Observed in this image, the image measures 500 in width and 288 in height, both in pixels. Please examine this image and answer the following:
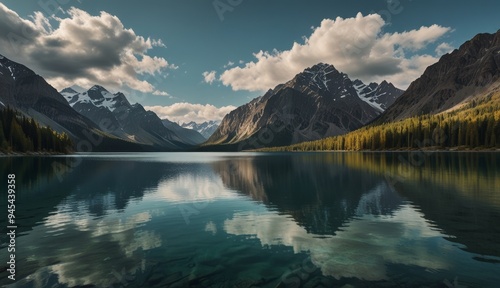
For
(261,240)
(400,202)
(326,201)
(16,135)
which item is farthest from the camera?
(16,135)

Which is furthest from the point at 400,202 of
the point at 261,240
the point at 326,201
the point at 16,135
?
the point at 16,135

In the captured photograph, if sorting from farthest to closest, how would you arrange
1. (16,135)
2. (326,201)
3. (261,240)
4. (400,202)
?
(16,135)
(326,201)
(400,202)
(261,240)

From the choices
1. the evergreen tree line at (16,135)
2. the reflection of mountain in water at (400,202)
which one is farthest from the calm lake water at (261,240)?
the evergreen tree line at (16,135)

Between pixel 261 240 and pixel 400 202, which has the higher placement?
pixel 400 202

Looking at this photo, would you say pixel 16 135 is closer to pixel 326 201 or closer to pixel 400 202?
pixel 326 201

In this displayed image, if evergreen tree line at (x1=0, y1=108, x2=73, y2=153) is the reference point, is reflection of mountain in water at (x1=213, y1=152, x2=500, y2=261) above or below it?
below

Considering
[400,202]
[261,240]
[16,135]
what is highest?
[16,135]

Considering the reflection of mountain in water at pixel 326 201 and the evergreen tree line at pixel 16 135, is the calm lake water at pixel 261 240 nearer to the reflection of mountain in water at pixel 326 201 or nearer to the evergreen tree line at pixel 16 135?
the reflection of mountain in water at pixel 326 201

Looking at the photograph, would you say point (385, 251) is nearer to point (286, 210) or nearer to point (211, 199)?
point (286, 210)

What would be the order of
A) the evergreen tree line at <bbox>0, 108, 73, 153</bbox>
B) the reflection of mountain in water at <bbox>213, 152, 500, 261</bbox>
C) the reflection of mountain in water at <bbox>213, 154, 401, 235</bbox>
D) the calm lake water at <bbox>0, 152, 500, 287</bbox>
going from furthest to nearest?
the evergreen tree line at <bbox>0, 108, 73, 153</bbox> < the reflection of mountain in water at <bbox>213, 154, 401, 235</bbox> < the reflection of mountain in water at <bbox>213, 152, 500, 261</bbox> < the calm lake water at <bbox>0, 152, 500, 287</bbox>

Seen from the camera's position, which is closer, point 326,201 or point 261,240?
point 261,240

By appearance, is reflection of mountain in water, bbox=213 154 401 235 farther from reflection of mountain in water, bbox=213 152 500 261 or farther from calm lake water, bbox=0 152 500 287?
calm lake water, bbox=0 152 500 287

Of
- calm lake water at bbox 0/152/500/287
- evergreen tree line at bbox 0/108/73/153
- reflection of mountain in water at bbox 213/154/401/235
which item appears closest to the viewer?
calm lake water at bbox 0/152/500/287

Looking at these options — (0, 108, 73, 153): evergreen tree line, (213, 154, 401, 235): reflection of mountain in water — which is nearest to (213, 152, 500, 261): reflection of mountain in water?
(213, 154, 401, 235): reflection of mountain in water
